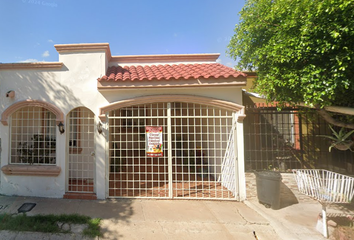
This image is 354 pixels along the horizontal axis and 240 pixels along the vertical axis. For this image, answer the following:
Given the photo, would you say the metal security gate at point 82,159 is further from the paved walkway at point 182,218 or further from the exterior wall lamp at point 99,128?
the paved walkway at point 182,218

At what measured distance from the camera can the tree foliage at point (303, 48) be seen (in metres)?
3.30

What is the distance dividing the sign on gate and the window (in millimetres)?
3123

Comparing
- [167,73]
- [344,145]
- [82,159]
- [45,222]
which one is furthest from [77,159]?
[344,145]

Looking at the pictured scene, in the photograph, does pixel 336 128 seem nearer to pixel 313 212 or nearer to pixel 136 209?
pixel 313 212

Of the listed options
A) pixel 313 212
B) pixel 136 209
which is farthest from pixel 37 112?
pixel 313 212

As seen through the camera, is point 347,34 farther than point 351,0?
Yes

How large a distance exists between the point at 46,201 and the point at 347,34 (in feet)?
27.4

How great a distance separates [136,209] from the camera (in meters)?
4.64

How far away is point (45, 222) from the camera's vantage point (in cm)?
395

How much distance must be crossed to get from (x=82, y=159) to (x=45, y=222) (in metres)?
1.98

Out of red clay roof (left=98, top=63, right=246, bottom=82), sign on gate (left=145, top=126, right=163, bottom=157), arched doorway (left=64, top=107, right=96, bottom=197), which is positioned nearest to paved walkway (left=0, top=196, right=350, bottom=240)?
arched doorway (left=64, top=107, right=96, bottom=197)

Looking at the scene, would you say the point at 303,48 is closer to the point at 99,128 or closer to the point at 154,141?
the point at 154,141

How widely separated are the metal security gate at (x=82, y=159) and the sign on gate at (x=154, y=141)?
1.76 m

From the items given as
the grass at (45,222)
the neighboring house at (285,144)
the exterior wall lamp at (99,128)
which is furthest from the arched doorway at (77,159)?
the neighboring house at (285,144)
